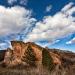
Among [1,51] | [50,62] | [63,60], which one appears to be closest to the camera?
[50,62]

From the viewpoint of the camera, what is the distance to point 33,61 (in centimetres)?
9631

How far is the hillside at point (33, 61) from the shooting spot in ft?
288

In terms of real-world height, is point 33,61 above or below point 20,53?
below

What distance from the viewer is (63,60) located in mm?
99500

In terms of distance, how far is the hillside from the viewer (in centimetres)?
8769

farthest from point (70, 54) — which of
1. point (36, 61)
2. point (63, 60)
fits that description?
point (36, 61)

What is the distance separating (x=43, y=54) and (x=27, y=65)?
24.4ft

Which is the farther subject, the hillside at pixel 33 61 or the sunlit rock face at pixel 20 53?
the sunlit rock face at pixel 20 53

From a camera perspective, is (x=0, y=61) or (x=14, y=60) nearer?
(x=14, y=60)

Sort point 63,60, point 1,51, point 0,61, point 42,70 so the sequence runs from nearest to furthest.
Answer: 1. point 42,70
2. point 63,60
3. point 0,61
4. point 1,51

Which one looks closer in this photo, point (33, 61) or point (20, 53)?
point (33, 61)

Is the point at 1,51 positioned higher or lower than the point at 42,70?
higher

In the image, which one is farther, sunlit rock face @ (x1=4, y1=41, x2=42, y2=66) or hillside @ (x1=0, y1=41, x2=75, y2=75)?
sunlit rock face @ (x1=4, y1=41, x2=42, y2=66)

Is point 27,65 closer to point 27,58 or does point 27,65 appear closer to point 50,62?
point 27,58
